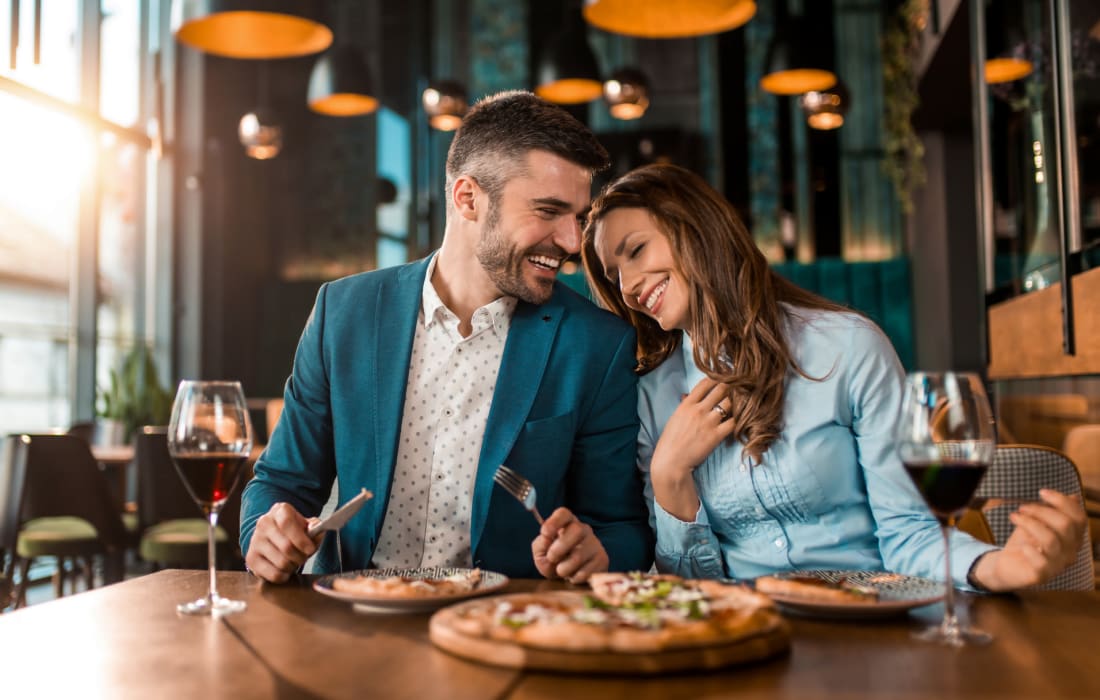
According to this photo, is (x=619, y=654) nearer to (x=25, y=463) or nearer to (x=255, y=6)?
(x=255, y=6)

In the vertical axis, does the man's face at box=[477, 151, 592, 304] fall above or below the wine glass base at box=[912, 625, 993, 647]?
above

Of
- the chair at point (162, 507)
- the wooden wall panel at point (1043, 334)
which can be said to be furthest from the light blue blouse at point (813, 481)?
the chair at point (162, 507)

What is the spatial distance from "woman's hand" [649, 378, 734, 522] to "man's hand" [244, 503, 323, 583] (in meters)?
0.53

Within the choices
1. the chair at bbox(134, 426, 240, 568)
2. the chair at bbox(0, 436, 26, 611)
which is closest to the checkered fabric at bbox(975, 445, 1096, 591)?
the chair at bbox(134, 426, 240, 568)

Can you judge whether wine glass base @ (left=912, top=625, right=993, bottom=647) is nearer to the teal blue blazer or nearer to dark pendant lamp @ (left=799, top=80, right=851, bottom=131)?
the teal blue blazer

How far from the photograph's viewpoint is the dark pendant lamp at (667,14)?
3281mm

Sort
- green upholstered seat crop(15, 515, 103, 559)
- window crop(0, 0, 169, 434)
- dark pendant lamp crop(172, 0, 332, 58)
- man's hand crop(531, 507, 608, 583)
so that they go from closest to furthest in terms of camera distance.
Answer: man's hand crop(531, 507, 608, 583)
dark pendant lamp crop(172, 0, 332, 58)
green upholstered seat crop(15, 515, 103, 559)
window crop(0, 0, 169, 434)

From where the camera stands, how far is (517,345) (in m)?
1.82

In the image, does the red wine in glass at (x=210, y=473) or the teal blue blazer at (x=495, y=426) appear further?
the teal blue blazer at (x=495, y=426)

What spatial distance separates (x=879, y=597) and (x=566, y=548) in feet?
1.24

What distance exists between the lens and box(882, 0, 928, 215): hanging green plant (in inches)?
271

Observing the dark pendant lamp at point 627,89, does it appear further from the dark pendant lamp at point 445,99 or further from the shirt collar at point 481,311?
the shirt collar at point 481,311

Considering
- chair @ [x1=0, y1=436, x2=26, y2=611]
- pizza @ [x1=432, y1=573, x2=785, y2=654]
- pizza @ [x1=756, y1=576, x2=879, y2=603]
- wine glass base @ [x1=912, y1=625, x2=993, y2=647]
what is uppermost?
pizza @ [x1=432, y1=573, x2=785, y2=654]

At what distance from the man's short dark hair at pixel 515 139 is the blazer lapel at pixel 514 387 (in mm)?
243
